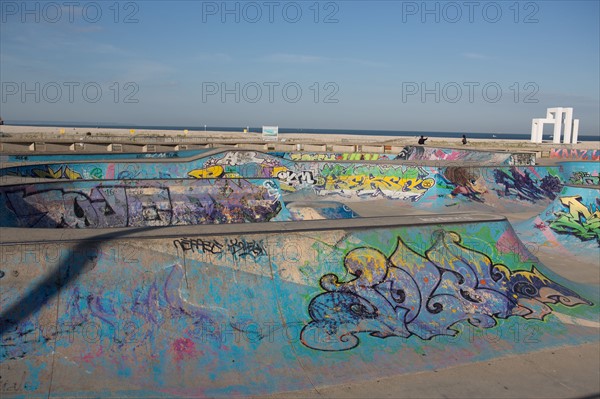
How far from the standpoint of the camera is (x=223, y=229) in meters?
7.62

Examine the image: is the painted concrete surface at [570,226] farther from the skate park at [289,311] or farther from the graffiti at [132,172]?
the graffiti at [132,172]

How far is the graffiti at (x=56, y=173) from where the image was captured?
58.3 ft

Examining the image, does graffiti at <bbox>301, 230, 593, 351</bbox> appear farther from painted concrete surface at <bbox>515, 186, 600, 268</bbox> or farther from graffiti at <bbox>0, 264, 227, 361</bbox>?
painted concrete surface at <bbox>515, 186, 600, 268</bbox>

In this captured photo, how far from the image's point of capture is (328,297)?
7289 millimetres

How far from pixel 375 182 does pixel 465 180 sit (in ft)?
12.1

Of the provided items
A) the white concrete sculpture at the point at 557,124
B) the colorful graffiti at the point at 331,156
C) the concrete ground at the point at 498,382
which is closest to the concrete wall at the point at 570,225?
the concrete ground at the point at 498,382

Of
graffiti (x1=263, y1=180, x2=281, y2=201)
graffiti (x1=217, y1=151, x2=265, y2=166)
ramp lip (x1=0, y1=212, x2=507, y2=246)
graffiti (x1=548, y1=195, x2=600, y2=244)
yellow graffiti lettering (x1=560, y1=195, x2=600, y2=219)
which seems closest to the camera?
ramp lip (x1=0, y1=212, x2=507, y2=246)

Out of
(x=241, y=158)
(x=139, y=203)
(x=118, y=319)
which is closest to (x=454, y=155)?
(x=241, y=158)

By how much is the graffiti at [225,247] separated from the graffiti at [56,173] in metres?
12.9

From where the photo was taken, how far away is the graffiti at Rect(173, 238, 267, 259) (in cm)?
703

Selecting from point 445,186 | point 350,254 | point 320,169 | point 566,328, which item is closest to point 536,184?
point 445,186

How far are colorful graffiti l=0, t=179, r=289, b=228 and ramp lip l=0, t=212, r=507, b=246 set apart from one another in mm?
4046

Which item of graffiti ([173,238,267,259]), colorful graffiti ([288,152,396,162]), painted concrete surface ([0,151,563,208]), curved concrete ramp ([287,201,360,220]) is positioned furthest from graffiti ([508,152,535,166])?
graffiti ([173,238,267,259])

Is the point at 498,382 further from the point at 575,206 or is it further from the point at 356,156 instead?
the point at 356,156
